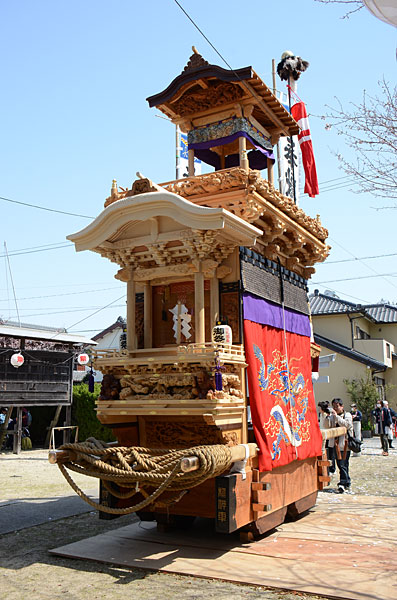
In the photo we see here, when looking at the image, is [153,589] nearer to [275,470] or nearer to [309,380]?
[275,470]

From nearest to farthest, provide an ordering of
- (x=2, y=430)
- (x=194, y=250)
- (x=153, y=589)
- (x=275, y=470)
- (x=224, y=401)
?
(x=153, y=589)
(x=224, y=401)
(x=194, y=250)
(x=275, y=470)
(x=2, y=430)

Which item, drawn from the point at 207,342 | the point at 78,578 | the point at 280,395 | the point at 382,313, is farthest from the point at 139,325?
the point at 382,313

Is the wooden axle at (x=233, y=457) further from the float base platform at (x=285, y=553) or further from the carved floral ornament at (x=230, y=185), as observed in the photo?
the carved floral ornament at (x=230, y=185)

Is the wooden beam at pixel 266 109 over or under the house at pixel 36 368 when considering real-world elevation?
over

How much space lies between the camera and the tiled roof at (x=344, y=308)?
101 feet

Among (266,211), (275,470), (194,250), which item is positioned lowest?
(275,470)

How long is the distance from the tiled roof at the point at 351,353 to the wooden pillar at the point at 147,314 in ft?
70.2

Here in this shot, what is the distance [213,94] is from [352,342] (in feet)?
79.1

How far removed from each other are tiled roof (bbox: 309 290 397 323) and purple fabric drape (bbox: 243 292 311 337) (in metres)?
21.3

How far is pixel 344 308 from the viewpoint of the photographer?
31078 mm

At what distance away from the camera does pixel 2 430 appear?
19641 mm

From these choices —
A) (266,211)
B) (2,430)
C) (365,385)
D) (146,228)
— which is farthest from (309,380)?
(365,385)

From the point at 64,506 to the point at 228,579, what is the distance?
5.34 m

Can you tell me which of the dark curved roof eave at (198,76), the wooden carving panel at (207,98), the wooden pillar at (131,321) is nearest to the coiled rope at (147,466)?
the wooden pillar at (131,321)
